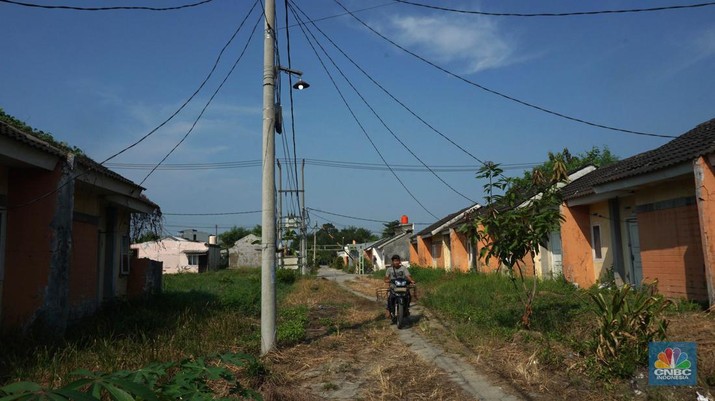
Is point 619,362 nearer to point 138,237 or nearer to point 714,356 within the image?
point 714,356

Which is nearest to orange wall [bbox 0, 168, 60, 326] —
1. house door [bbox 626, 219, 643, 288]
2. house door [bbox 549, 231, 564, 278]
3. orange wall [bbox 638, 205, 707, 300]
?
orange wall [bbox 638, 205, 707, 300]

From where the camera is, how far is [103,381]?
227 cm

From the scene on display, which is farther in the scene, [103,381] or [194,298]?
[194,298]

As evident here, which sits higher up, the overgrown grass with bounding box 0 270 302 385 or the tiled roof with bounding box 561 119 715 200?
the tiled roof with bounding box 561 119 715 200

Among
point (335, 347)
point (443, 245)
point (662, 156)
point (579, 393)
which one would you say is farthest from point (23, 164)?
point (443, 245)

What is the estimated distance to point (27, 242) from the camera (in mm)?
8453

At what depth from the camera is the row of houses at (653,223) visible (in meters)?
8.80

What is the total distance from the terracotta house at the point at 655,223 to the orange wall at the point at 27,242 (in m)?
11.1

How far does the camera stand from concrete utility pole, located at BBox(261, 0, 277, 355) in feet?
27.0

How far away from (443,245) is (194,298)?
66.9 ft

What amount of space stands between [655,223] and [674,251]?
877 mm

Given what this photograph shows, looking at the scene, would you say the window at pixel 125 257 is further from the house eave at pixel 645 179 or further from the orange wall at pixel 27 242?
the house eave at pixel 645 179

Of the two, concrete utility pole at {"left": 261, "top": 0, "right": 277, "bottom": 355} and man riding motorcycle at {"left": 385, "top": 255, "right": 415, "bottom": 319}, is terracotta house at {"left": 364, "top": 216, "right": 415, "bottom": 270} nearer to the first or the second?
man riding motorcycle at {"left": 385, "top": 255, "right": 415, "bottom": 319}

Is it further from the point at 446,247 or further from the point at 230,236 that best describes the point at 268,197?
the point at 230,236
